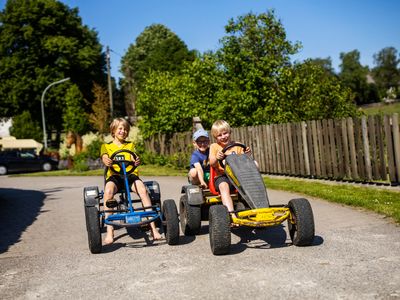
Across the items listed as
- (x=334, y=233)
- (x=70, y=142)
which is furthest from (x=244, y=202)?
(x=70, y=142)

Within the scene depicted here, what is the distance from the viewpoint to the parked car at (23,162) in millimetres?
27562

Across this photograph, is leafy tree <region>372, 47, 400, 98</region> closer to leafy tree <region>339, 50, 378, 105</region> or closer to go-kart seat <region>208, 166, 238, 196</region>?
leafy tree <region>339, 50, 378, 105</region>

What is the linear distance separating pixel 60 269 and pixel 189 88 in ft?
55.7

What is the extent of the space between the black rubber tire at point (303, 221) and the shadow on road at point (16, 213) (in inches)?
152

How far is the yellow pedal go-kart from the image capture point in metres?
5.29

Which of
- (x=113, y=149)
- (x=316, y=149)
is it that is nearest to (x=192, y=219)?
(x=113, y=149)

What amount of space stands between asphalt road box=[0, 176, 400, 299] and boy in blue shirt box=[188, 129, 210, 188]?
78cm

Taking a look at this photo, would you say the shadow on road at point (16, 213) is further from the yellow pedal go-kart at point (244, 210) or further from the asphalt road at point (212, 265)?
the yellow pedal go-kart at point (244, 210)

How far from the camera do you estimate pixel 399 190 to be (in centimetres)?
996

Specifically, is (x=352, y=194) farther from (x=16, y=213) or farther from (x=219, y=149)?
(x=16, y=213)

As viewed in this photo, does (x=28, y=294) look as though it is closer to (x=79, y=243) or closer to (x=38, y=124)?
(x=79, y=243)

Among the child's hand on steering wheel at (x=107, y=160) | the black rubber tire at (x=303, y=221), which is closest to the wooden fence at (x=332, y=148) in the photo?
the black rubber tire at (x=303, y=221)

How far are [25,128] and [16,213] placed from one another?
34324 millimetres

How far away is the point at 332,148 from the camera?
12.4 m
